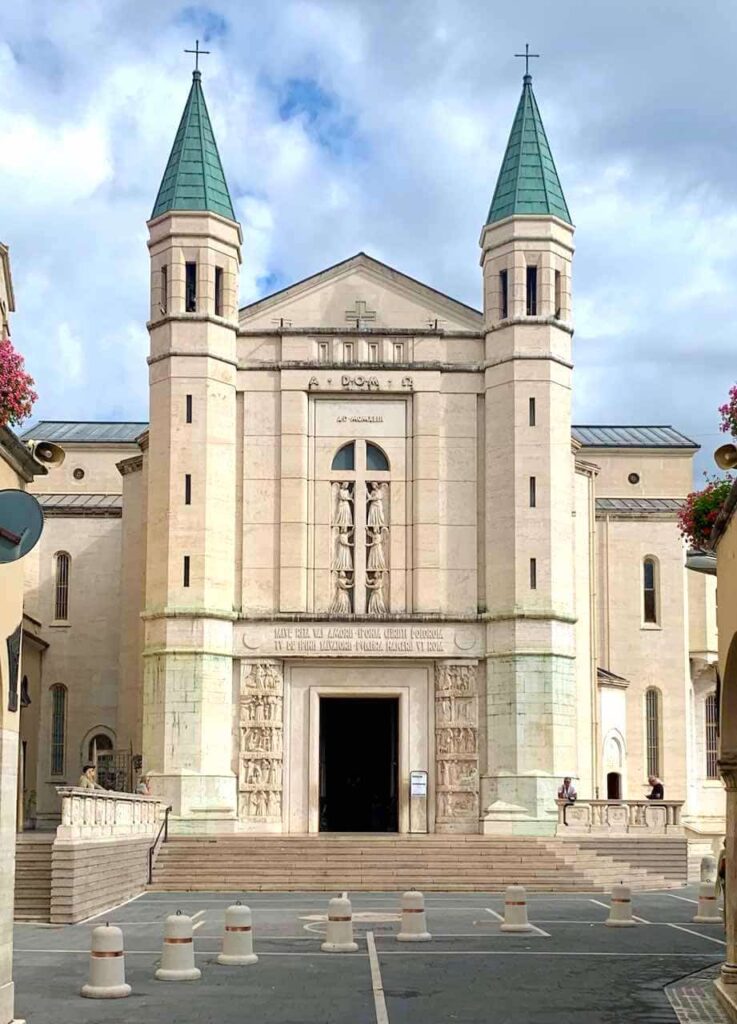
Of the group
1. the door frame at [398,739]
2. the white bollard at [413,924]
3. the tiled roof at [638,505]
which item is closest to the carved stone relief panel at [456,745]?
the door frame at [398,739]

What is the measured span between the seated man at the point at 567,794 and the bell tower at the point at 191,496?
8.92 meters

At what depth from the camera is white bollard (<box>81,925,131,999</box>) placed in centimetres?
1938

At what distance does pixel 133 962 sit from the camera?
22.8 metres

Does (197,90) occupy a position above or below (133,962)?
above

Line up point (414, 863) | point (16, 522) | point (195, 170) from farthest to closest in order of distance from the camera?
point (195, 170) < point (414, 863) < point (16, 522)

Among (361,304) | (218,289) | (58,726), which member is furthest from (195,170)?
(58,726)

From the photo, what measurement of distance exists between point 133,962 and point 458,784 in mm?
23732

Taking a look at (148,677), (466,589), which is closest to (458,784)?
(466,589)

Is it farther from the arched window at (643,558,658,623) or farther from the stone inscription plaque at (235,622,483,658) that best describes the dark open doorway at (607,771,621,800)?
the stone inscription plaque at (235,622,483,658)

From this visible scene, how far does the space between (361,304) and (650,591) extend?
1637 centimetres

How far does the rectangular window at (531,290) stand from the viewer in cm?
4744

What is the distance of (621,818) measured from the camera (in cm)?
4238

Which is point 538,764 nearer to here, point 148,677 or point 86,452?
point 148,677

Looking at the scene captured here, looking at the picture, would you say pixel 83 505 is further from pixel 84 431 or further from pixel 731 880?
pixel 731 880
